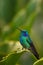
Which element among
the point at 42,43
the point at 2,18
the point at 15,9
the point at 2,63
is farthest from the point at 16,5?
the point at 2,63

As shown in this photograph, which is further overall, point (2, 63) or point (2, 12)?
point (2, 12)

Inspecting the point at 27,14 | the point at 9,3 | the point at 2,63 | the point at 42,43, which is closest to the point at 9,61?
the point at 2,63

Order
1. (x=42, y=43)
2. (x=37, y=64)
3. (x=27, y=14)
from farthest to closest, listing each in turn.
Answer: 1. (x=27, y=14)
2. (x=42, y=43)
3. (x=37, y=64)

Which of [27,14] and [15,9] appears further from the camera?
[15,9]

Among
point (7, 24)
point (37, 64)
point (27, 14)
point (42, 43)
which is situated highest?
point (7, 24)

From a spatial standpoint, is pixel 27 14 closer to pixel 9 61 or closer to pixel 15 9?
pixel 15 9

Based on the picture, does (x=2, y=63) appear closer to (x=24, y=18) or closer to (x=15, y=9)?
(x=24, y=18)

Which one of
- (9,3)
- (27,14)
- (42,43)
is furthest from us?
(9,3)

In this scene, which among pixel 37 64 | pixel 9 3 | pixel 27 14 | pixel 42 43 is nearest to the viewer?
pixel 37 64

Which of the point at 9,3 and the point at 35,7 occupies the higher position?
the point at 9,3
